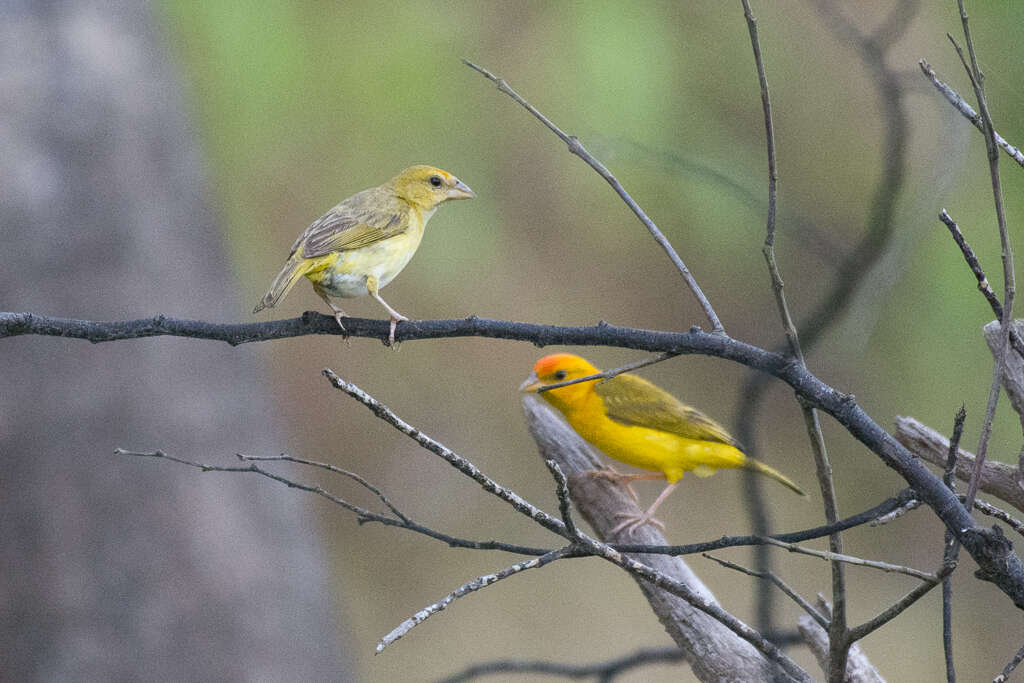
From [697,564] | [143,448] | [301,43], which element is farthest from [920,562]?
[301,43]

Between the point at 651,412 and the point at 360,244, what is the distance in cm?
30

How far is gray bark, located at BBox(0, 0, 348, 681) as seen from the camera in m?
1.55

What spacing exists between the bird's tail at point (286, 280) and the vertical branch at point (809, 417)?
244 mm

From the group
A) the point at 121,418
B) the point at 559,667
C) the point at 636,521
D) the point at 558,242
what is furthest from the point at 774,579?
the point at 558,242

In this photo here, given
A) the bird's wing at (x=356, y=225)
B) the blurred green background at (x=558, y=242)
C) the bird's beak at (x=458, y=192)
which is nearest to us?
the bird's wing at (x=356, y=225)

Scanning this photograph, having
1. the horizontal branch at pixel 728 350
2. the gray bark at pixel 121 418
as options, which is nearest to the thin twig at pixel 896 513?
the horizontal branch at pixel 728 350

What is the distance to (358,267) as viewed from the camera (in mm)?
577

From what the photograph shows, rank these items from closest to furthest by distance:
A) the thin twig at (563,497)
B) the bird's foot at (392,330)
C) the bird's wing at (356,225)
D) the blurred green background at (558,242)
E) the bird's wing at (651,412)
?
the thin twig at (563,497), the bird's foot at (392,330), the bird's wing at (356,225), the bird's wing at (651,412), the blurred green background at (558,242)

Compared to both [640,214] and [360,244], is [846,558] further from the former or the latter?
[360,244]

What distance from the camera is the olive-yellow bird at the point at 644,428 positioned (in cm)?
74

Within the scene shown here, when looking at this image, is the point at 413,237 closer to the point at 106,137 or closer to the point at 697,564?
the point at 106,137

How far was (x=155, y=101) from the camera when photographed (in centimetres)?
180

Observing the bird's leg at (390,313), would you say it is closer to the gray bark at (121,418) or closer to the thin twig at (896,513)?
the thin twig at (896,513)

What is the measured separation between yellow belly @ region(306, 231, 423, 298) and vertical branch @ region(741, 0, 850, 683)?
25 centimetres
